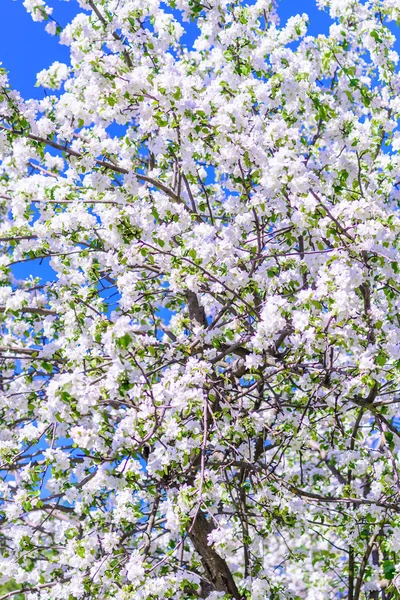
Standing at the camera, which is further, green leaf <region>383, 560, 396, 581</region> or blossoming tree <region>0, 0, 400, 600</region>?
green leaf <region>383, 560, 396, 581</region>

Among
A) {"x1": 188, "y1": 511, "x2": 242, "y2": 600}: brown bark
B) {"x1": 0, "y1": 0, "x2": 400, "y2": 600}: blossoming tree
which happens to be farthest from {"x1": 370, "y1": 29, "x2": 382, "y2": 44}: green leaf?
{"x1": 188, "y1": 511, "x2": 242, "y2": 600}: brown bark

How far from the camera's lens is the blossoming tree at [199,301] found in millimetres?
4848

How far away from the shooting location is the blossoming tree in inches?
191

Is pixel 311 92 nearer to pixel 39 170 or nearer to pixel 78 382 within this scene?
pixel 39 170

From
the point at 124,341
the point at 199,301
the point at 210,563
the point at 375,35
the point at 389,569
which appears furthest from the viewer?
the point at 199,301

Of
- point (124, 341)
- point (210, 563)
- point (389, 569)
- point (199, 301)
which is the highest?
point (199, 301)

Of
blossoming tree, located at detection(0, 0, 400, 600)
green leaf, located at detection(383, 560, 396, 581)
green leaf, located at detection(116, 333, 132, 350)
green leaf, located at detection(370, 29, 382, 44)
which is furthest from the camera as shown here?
green leaf, located at detection(370, 29, 382, 44)

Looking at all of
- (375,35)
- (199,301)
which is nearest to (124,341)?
(199,301)

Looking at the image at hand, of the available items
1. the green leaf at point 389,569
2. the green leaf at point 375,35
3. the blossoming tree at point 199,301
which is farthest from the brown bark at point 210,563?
the green leaf at point 375,35

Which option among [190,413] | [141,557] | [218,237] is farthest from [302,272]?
[141,557]

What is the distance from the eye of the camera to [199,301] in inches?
265

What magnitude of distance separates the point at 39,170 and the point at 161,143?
146 centimetres

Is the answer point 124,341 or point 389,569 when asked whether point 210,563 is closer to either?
point 389,569

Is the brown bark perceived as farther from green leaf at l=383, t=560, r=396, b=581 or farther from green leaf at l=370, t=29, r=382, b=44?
green leaf at l=370, t=29, r=382, b=44
